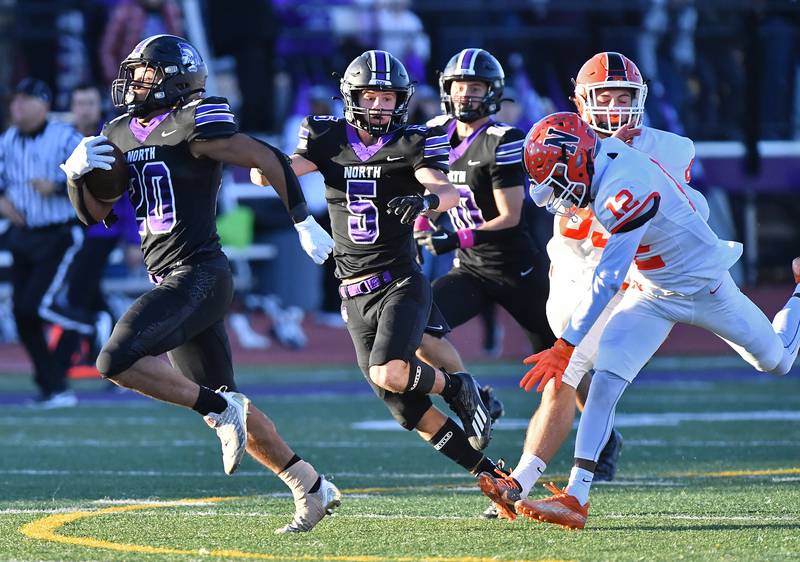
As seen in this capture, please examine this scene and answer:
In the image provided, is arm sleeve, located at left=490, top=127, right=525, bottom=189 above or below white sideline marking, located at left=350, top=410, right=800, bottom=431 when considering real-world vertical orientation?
above

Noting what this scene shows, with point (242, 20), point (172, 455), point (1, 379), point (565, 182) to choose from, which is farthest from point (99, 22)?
point (565, 182)

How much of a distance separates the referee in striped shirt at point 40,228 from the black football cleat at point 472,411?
472cm

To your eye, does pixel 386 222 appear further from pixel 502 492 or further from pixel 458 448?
pixel 502 492

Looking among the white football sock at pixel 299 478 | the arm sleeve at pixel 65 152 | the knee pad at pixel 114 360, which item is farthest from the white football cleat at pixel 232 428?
the arm sleeve at pixel 65 152

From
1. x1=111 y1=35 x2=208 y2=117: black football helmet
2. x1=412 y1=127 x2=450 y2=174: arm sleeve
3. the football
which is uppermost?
x1=111 y1=35 x2=208 y2=117: black football helmet

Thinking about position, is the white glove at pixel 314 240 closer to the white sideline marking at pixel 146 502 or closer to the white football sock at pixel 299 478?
the white football sock at pixel 299 478

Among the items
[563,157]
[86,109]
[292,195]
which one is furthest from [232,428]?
[86,109]

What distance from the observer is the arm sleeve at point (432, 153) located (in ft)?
20.0

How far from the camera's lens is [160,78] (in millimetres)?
5742

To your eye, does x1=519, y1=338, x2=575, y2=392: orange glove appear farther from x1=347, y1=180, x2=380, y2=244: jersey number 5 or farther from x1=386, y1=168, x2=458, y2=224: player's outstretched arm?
x1=347, y1=180, x2=380, y2=244: jersey number 5

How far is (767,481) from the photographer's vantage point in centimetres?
656

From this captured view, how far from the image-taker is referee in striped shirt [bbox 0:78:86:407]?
10414 mm

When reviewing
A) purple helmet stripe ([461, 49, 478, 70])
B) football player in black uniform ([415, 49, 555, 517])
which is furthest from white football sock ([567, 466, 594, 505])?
purple helmet stripe ([461, 49, 478, 70])

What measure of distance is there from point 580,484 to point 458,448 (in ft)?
2.05
